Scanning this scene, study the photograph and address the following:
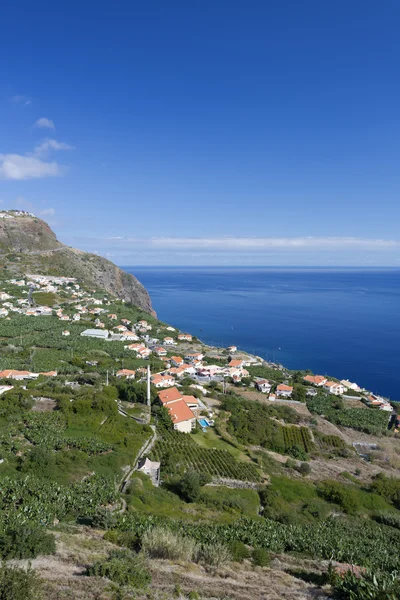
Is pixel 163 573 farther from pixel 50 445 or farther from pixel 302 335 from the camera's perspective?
pixel 302 335

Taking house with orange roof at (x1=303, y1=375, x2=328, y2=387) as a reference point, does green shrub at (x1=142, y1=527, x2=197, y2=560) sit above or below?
above

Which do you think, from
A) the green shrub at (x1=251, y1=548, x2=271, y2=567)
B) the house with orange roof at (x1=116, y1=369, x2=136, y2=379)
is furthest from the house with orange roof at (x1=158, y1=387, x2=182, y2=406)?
the green shrub at (x1=251, y1=548, x2=271, y2=567)

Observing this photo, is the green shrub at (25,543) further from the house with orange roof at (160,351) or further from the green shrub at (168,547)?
the house with orange roof at (160,351)

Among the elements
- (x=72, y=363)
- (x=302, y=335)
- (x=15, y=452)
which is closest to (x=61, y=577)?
(x=15, y=452)

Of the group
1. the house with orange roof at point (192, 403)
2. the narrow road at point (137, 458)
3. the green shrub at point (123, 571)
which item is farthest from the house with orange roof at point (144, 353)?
the green shrub at point (123, 571)

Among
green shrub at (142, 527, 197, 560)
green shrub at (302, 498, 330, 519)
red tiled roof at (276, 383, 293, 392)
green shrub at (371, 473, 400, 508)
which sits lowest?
red tiled roof at (276, 383, 293, 392)

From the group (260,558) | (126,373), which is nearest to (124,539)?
(260,558)

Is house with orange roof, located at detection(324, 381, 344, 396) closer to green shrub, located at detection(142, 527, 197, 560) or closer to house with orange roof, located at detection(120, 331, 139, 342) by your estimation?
house with orange roof, located at detection(120, 331, 139, 342)
